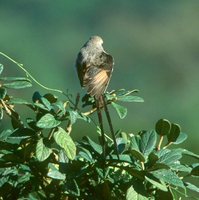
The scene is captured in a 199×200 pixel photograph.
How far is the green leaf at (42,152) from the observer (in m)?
1.28

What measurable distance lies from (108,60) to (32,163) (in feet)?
1.94

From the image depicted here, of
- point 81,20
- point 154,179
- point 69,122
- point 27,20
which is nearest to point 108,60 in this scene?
point 69,122

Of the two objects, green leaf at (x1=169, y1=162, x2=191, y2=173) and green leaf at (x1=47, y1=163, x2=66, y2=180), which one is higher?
green leaf at (x1=169, y1=162, x2=191, y2=173)

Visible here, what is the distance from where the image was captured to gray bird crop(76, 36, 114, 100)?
171 centimetres

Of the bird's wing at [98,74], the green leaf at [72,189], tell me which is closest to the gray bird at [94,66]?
the bird's wing at [98,74]

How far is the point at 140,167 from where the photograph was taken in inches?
50.9

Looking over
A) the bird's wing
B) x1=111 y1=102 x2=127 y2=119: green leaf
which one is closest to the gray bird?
the bird's wing

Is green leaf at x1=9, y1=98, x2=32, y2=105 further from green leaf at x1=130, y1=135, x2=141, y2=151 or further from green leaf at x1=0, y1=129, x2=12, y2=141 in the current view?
green leaf at x1=130, y1=135, x2=141, y2=151

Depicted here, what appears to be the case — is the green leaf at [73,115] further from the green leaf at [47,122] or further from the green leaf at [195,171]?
the green leaf at [195,171]

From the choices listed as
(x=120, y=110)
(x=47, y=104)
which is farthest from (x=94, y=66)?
(x=47, y=104)

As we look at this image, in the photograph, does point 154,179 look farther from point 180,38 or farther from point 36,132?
point 180,38

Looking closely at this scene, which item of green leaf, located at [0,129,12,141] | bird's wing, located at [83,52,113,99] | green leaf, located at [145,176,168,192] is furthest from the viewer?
bird's wing, located at [83,52,113,99]

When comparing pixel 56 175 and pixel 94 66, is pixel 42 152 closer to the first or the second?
pixel 56 175

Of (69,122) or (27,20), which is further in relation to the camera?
(27,20)
